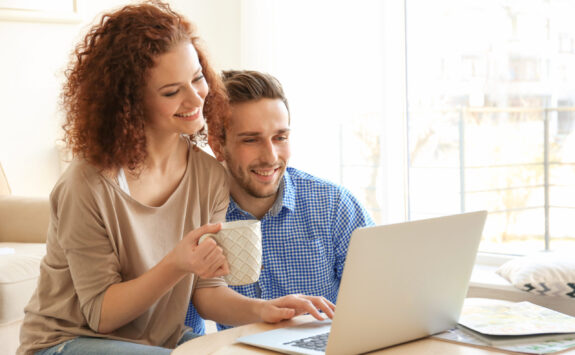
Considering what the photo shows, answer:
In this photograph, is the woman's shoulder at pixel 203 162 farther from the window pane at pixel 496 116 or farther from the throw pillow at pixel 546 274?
the window pane at pixel 496 116

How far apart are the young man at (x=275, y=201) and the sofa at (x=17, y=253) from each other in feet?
3.12

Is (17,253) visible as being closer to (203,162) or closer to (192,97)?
(203,162)

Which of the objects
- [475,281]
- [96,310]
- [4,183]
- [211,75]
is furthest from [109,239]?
[4,183]

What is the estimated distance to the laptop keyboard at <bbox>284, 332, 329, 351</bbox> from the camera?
3.52 ft

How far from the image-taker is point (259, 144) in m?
1.71

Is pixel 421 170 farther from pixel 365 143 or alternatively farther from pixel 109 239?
pixel 109 239

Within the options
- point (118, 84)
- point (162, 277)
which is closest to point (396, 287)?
point (162, 277)

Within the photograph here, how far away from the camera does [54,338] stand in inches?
53.7

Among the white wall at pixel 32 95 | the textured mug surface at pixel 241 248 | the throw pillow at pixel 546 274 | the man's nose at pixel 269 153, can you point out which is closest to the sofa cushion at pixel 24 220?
the white wall at pixel 32 95

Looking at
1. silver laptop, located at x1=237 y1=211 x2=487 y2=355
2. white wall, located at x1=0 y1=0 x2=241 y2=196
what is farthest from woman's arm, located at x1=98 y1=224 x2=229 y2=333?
white wall, located at x1=0 y1=0 x2=241 y2=196

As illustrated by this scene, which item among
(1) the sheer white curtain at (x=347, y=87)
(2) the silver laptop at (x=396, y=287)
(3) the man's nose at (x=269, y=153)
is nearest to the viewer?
(2) the silver laptop at (x=396, y=287)

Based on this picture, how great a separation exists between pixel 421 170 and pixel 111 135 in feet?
7.41

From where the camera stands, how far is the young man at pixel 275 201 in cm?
171

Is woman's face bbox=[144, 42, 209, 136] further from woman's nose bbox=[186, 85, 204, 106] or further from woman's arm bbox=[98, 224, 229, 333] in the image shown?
woman's arm bbox=[98, 224, 229, 333]
